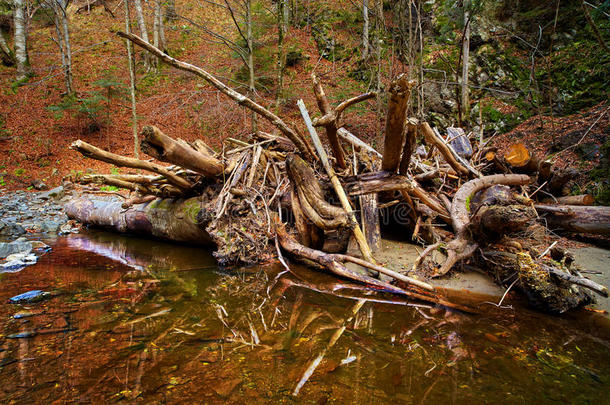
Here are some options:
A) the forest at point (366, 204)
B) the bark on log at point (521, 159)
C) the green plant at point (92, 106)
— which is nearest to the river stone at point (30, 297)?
the forest at point (366, 204)

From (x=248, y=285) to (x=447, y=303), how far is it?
2.24m

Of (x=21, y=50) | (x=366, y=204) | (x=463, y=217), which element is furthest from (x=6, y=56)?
(x=463, y=217)

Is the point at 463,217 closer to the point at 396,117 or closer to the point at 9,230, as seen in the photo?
the point at 396,117

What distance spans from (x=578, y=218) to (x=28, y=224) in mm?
11323

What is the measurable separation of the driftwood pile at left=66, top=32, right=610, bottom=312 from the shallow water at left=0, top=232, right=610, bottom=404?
508 mm

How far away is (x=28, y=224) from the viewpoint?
6.79 meters

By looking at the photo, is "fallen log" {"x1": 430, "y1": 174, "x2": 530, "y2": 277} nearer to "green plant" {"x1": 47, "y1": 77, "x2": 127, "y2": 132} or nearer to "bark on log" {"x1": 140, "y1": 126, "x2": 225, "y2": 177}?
"bark on log" {"x1": 140, "y1": 126, "x2": 225, "y2": 177}

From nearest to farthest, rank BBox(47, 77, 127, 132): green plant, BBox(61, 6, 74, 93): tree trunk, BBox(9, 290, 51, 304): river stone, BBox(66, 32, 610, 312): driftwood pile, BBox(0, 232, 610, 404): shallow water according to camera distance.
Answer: BBox(0, 232, 610, 404): shallow water → BBox(9, 290, 51, 304): river stone → BBox(66, 32, 610, 312): driftwood pile → BBox(47, 77, 127, 132): green plant → BBox(61, 6, 74, 93): tree trunk

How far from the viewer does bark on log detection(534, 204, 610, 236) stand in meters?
4.56

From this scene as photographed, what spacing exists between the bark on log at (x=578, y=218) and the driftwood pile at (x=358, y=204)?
2 centimetres

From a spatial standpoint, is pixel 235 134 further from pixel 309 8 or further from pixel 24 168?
pixel 309 8

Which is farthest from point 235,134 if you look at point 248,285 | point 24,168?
point 248,285

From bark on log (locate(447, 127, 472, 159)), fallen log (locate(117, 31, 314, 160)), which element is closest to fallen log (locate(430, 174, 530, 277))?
bark on log (locate(447, 127, 472, 159))

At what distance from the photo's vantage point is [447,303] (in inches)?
117
